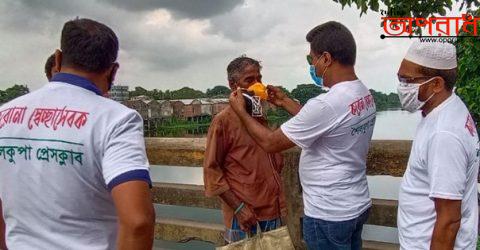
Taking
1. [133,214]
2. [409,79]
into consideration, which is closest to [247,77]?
[409,79]

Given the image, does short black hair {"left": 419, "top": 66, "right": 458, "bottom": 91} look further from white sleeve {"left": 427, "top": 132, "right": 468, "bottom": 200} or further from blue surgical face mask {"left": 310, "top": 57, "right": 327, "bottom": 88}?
blue surgical face mask {"left": 310, "top": 57, "right": 327, "bottom": 88}

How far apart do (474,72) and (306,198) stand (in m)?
6.02

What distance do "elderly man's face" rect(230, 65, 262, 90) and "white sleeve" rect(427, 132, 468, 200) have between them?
126 cm

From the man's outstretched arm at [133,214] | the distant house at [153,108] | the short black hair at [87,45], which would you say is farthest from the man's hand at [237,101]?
the distant house at [153,108]

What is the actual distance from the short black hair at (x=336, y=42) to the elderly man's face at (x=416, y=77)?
38 centimetres

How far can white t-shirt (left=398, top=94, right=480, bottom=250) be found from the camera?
184cm

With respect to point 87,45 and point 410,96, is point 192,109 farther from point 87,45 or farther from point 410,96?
point 87,45

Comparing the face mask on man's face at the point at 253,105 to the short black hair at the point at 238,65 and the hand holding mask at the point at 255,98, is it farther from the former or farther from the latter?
the short black hair at the point at 238,65

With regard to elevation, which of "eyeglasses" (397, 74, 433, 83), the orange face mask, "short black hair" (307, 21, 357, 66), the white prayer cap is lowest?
the orange face mask

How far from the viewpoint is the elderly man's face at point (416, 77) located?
206 cm

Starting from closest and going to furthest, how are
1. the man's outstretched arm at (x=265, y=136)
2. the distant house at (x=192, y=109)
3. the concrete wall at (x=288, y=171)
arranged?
the man's outstretched arm at (x=265, y=136), the concrete wall at (x=288, y=171), the distant house at (x=192, y=109)

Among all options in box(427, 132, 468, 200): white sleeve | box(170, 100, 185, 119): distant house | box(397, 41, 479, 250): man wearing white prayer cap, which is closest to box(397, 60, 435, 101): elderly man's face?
box(397, 41, 479, 250): man wearing white prayer cap

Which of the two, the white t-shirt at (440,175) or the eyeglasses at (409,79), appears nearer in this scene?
the white t-shirt at (440,175)

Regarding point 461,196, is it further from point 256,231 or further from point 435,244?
point 256,231
